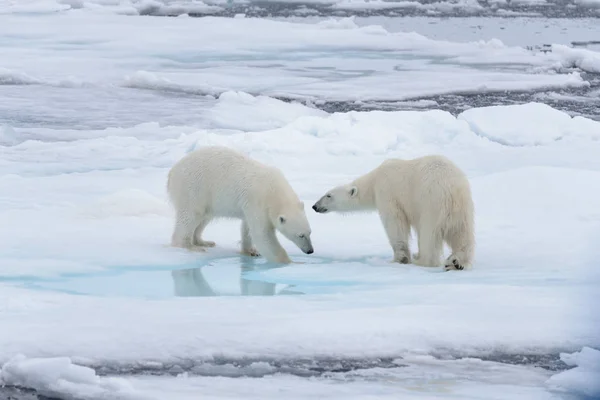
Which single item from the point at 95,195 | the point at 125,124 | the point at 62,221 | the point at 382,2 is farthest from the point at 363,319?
the point at 382,2

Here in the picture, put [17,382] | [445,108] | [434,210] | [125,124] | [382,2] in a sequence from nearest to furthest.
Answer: [17,382] < [434,210] < [125,124] < [445,108] < [382,2]

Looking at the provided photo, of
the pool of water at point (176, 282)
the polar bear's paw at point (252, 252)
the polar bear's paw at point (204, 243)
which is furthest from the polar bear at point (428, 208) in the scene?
the polar bear's paw at point (204, 243)

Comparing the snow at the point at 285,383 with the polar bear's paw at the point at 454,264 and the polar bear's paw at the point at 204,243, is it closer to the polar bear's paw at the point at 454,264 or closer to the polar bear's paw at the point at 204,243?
the polar bear's paw at the point at 454,264

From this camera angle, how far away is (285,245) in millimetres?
5078

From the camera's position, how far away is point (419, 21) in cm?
A: 1714

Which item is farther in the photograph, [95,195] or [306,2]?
[306,2]

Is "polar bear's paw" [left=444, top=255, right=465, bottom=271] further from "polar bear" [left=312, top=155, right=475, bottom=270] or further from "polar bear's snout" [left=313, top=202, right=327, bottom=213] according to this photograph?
"polar bear's snout" [left=313, top=202, right=327, bottom=213]

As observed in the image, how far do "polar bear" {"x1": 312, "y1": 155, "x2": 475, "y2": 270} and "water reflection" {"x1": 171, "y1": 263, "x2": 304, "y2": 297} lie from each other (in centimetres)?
66

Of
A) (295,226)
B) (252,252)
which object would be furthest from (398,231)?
(252,252)

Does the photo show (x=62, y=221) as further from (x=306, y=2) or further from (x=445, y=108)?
(x=306, y=2)

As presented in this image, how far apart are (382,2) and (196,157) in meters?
15.3

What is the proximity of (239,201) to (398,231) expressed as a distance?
29.9 inches

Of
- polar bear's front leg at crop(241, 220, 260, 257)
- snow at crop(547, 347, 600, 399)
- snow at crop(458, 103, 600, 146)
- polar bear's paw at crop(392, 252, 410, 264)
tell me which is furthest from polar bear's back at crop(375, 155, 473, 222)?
snow at crop(458, 103, 600, 146)

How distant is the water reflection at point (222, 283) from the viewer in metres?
4.07
